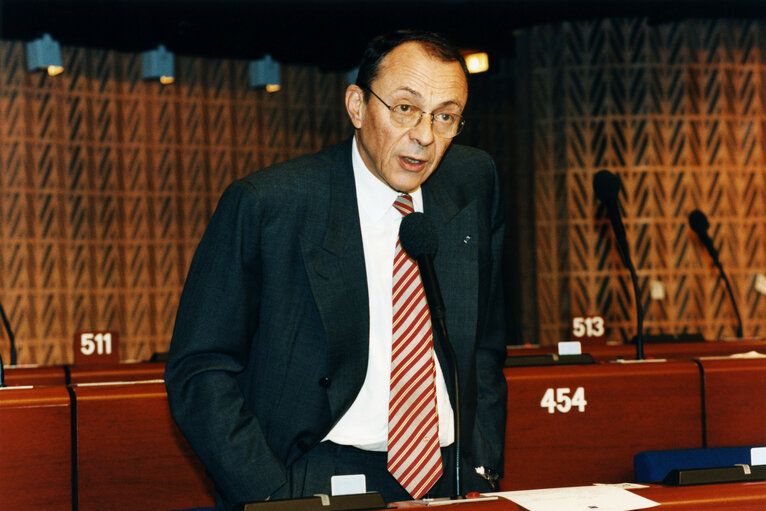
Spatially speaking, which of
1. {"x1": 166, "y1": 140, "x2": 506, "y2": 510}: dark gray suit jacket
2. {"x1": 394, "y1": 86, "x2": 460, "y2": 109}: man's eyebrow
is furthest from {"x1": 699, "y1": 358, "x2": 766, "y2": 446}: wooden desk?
{"x1": 394, "y1": 86, "x2": 460, "y2": 109}: man's eyebrow

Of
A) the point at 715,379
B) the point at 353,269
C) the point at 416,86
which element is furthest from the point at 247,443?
the point at 715,379

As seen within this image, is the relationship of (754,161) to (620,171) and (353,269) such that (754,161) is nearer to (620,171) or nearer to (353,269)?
(620,171)

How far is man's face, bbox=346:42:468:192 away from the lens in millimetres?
1712

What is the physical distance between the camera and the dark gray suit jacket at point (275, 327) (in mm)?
1610

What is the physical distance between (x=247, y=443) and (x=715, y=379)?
6.02 feet

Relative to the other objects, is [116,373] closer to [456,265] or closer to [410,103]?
[456,265]

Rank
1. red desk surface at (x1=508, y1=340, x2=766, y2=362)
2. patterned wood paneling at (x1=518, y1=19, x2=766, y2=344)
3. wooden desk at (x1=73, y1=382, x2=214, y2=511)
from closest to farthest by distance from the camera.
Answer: wooden desk at (x1=73, y1=382, x2=214, y2=511) < red desk surface at (x1=508, y1=340, x2=766, y2=362) < patterned wood paneling at (x1=518, y1=19, x2=766, y2=344)

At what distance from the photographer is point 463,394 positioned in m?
1.78

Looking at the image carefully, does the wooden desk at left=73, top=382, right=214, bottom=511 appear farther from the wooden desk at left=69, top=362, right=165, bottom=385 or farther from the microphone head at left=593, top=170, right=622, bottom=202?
the microphone head at left=593, top=170, right=622, bottom=202

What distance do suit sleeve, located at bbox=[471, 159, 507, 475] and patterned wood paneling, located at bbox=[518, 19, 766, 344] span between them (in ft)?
21.7

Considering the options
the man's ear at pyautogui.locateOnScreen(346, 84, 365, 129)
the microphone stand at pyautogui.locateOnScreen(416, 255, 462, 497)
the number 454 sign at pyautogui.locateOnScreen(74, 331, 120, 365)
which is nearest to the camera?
the microphone stand at pyautogui.locateOnScreen(416, 255, 462, 497)

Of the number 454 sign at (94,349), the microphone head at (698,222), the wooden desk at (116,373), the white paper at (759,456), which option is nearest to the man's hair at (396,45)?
the white paper at (759,456)

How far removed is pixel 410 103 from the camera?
5.64 ft

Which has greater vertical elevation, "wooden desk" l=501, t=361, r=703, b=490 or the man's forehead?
the man's forehead
